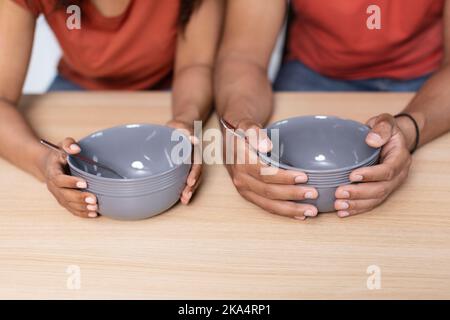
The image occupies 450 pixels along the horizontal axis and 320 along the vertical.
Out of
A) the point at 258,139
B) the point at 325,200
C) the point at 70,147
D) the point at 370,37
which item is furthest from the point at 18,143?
the point at 370,37

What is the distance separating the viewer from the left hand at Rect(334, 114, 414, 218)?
752 mm

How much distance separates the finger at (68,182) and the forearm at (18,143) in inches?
4.6

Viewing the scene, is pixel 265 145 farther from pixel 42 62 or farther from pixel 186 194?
pixel 42 62

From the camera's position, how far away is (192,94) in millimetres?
1083

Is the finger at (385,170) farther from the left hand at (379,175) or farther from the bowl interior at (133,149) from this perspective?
the bowl interior at (133,149)

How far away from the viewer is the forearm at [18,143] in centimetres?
90

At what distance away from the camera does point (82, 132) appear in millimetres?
1027

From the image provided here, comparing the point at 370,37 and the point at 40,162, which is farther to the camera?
the point at 370,37

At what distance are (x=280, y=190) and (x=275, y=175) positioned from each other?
21 mm

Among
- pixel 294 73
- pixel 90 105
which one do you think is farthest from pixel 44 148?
pixel 294 73

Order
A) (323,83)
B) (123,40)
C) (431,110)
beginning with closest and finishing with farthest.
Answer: (431,110) < (123,40) < (323,83)

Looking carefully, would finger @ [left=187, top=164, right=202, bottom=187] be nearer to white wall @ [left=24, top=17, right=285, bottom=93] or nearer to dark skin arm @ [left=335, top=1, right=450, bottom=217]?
dark skin arm @ [left=335, top=1, right=450, bottom=217]
